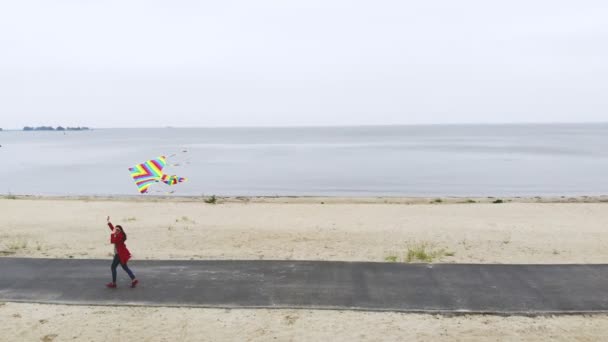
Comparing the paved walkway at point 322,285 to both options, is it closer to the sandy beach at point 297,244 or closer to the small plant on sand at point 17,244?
the sandy beach at point 297,244

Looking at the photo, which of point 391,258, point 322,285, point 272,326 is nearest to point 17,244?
point 322,285

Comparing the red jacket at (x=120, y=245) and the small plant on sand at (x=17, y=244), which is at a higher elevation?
the red jacket at (x=120, y=245)

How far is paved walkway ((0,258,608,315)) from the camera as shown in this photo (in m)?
10.4

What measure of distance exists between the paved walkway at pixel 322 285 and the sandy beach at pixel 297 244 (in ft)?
1.53

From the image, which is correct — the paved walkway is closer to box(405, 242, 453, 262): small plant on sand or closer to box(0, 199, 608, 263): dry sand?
box(405, 242, 453, 262): small plant on sand

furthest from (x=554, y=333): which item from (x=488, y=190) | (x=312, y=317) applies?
(x=488, y=190)

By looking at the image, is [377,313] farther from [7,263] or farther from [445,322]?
[7,263]

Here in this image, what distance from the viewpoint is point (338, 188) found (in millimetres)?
45156

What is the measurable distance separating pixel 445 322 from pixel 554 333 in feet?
5.73

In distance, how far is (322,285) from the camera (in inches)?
450

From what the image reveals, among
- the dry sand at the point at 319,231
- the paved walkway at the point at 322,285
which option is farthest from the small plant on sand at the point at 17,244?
the paved walkway at the point at 322,285

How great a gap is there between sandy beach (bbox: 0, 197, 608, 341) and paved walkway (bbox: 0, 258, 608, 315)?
467 millimetres

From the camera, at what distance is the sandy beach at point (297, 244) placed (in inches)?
360

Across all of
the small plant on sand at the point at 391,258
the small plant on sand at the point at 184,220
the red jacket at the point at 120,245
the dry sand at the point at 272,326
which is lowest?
the small plant on sand at the point at 184,220
